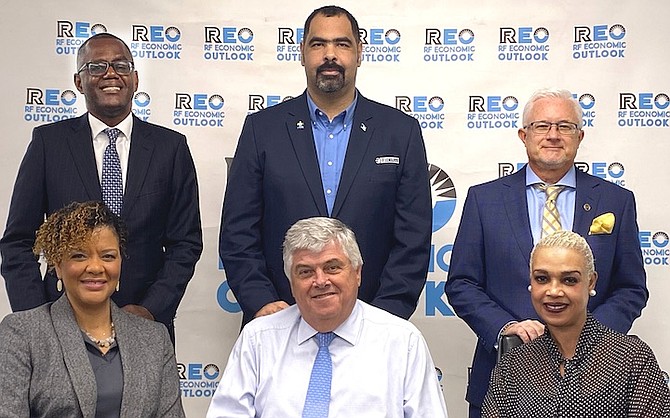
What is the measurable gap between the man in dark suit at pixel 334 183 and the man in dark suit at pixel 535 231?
186 mm

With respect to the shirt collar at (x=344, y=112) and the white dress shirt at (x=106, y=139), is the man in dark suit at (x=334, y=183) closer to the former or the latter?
the shirt collar at (x=344, y=112)

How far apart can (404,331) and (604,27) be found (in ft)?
7.10

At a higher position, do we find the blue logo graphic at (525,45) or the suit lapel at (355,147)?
the blue logo graphic at (525,45)

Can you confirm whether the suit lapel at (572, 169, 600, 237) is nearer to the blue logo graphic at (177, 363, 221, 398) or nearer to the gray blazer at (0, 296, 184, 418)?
the gray blazer at (0, 296, 184, 418)

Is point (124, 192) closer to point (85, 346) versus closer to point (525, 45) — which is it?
point (85, 346)

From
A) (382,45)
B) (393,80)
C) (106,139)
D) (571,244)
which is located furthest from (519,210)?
(106,139)

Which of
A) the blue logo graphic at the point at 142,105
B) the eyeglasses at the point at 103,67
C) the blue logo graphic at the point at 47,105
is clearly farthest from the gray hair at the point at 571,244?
the blue logo graphic at the point at 47,105

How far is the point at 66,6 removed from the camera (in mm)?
4730

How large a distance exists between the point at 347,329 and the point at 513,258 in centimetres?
75

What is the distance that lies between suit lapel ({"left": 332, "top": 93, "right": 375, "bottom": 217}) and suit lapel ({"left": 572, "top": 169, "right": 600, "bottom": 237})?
2.55ft

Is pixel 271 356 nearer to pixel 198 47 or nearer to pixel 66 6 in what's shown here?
pixel 198 47

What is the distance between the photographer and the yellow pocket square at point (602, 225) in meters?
3.57

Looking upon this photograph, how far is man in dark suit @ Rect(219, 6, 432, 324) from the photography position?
11.8ft

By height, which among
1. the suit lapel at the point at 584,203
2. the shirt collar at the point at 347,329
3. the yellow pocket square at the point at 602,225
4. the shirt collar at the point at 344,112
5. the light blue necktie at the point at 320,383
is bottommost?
the light blue necktie at the point at 320,383
